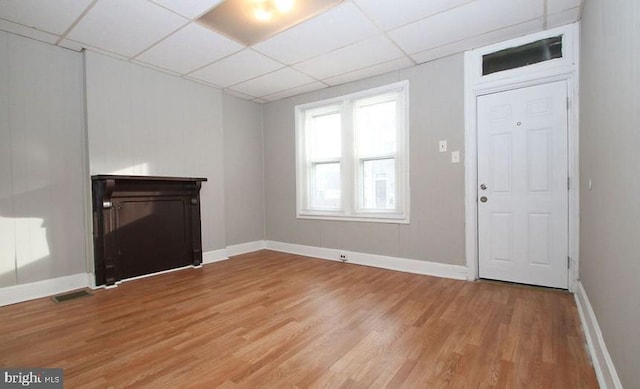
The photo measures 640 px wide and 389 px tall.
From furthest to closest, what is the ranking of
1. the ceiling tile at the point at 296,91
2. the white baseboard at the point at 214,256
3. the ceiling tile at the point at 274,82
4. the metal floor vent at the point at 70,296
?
the ceiling tile at the point at 296,91 < the white baseboard at the point at 214,256 < the ceiling tile at the point at 274,82 < the metal floor vent at the point at 70,296

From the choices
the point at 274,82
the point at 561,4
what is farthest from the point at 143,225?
the point at 561,4

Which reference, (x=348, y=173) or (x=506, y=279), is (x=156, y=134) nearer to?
(x=348, y=173)

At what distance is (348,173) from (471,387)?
3.09m

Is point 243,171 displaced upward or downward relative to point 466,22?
downward

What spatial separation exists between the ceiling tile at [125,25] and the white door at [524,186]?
326cm

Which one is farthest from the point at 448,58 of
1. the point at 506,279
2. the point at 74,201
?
the point at 74,201

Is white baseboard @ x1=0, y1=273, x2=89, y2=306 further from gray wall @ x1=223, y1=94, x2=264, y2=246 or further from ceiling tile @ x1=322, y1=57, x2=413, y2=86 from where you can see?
ceiling tile @ x1=322, y1=57, x2=413, y2=86

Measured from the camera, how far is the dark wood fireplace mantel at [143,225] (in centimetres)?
323

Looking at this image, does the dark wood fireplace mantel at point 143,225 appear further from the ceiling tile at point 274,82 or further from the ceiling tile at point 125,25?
the ceiling tile at point 274,82

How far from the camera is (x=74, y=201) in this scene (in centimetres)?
321

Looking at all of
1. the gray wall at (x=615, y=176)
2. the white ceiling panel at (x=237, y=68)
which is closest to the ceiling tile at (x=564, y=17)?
the gray wall at (x=615, y=176)

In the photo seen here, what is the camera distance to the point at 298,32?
2.90m

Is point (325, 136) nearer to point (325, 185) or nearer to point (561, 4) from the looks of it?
point (325, 185)

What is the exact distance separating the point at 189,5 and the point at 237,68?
1.28 m
